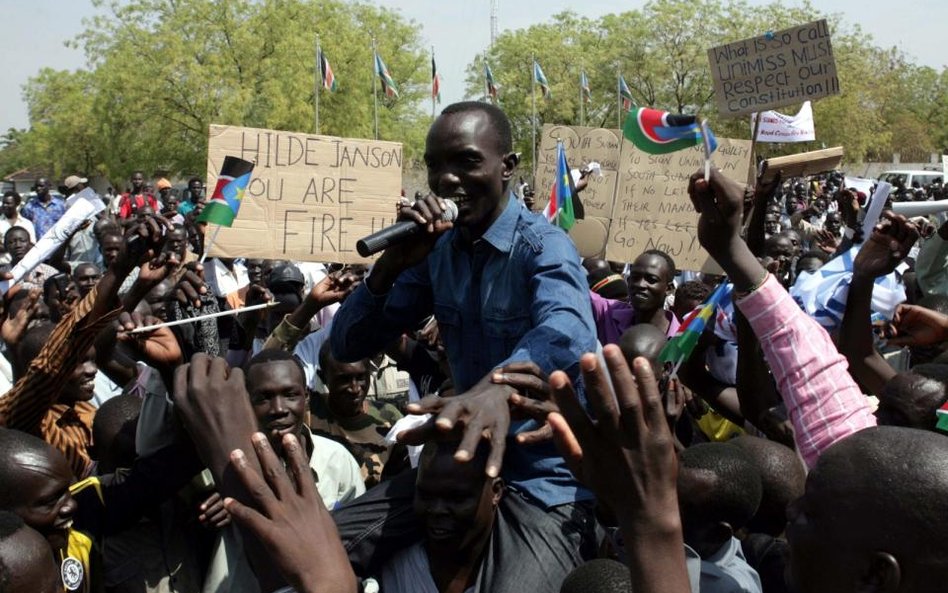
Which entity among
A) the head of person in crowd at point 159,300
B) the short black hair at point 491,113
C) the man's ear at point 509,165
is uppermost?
Answer: the short black hair at point 491,113

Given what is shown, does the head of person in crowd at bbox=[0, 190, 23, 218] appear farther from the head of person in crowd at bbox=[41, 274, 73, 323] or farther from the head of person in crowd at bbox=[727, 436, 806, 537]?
the head of person in crowd at bbox=[727, 436, 806, 537]

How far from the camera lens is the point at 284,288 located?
20.4ft

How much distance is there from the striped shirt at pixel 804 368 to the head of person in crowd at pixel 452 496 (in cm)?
76

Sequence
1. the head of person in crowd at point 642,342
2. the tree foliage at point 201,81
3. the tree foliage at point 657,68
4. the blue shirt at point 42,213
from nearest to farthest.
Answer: the head of person in crowd at point 642,342, the blue shirt at point 42,213, the tree foliage at point 201,81, the tree foliage at point 657,68

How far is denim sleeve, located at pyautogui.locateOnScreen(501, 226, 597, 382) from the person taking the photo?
2531mm

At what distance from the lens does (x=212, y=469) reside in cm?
204

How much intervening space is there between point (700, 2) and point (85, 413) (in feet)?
151

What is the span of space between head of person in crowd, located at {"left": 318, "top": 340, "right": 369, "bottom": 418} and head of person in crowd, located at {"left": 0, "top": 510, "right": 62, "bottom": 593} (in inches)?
85.3

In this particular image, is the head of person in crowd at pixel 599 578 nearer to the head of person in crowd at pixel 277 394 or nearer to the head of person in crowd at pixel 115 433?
the head of person in crowd at pixel 277 394

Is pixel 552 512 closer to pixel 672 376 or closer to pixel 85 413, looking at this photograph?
pixel 672 376

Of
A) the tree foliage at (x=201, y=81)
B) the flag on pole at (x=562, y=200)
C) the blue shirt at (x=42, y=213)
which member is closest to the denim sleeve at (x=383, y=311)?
the flag on pole at (x=562, y=200)

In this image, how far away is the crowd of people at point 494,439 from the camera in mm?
1763

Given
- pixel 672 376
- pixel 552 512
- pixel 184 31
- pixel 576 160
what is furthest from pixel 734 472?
pixel 184 31

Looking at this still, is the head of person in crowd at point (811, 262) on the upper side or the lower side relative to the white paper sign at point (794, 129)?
lower
